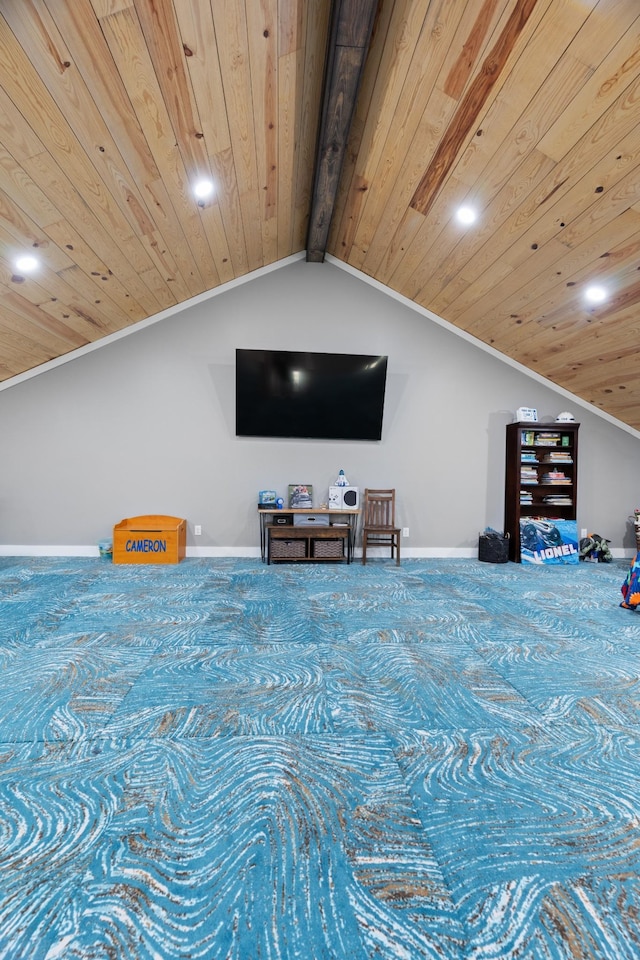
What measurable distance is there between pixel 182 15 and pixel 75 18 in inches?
18.8

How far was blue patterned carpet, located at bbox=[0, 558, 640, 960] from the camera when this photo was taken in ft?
3.45

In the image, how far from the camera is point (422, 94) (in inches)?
106

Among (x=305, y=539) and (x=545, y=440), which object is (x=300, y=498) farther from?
(x=545, y=440)

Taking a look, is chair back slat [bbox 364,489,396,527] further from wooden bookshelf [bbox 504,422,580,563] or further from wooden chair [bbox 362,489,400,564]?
wooden bookshelf [bbox 504,422,580,563]

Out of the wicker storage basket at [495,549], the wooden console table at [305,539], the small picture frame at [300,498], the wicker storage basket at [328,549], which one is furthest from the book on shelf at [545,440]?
the small picture frame at [300,498]

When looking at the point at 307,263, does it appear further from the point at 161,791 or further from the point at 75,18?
the point at 161,791

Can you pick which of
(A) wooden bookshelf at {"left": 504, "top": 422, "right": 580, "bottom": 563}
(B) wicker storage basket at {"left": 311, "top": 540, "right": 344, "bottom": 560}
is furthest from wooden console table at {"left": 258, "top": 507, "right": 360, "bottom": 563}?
(A) wooden bookshelf at {"left": 504, "top": 422, "right": 580, "bottom": 563}

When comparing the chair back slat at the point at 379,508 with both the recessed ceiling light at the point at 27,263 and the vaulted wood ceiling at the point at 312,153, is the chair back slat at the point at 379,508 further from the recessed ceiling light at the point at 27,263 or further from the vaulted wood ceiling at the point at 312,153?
the recessed ceiling light at the point at 27,263

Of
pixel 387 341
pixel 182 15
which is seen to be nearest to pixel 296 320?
pixel 387 341

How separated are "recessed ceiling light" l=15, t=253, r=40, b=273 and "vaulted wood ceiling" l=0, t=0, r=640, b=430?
6 centimetres

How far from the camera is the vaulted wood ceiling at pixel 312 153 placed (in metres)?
2.13

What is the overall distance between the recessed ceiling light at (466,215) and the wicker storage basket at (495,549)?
10.7 feet

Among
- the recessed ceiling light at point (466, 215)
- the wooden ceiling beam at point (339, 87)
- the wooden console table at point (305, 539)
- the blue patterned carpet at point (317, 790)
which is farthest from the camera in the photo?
the wooden console table at point (305, 539)

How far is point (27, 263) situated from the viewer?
3242 mm
